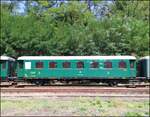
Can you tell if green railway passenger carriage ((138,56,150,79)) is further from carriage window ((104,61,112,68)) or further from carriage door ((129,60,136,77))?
carriage window ((104,61,112,68))

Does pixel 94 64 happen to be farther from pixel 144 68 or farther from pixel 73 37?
pixel 73 37

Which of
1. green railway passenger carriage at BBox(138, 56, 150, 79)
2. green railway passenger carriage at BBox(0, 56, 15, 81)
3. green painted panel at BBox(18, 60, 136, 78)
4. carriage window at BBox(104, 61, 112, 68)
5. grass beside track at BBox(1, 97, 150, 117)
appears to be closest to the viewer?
grass beside track at BBox(1, 97, 150, 117)

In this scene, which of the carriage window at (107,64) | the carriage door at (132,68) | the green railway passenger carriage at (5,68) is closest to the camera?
the carriage door at (132,68)

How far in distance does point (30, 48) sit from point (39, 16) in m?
12.1

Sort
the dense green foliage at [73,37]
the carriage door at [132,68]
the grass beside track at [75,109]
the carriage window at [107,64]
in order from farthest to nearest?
1. the dense green foliage at [73,37]
2. the carriage window at [107,64]
3. the carriage door at [132,68]
4. the grass beside track at [75,109]

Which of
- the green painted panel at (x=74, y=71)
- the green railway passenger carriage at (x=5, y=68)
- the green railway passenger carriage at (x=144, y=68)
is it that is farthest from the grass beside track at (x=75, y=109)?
the green railway passenger carriage at (x=144, y=68)

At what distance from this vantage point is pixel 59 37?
4572 cm

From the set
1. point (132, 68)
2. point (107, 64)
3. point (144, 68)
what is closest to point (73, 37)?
point (107, 64)

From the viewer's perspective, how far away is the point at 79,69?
119 ft

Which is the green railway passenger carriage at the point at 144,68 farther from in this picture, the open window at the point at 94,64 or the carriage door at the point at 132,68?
the open window at the point at 94,64

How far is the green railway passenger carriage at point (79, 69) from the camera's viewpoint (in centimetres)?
3612

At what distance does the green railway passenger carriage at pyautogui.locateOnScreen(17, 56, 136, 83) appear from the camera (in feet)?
119

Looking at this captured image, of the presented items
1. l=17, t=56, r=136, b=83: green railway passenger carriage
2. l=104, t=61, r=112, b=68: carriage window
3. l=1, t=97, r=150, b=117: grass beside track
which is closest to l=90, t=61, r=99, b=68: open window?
l=17, t=56, r=136, b=83: green railway passenger carriage

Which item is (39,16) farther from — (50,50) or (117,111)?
(117,111)
